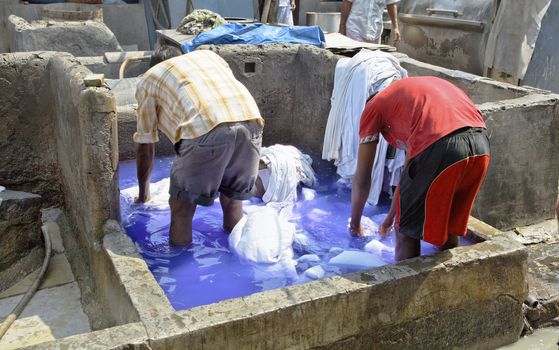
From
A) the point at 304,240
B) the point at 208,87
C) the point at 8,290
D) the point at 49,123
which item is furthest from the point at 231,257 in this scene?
the point at 49,123

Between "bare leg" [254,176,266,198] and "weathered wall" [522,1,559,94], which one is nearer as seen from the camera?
"bare leg" [254,176,266,198]

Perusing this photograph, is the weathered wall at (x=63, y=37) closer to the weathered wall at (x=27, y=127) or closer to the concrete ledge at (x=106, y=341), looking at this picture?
the weathered wall at (x=27, y=127)

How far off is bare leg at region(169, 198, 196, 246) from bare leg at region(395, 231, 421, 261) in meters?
1.33

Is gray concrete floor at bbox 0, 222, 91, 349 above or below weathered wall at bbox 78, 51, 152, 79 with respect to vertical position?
below

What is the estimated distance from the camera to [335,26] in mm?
11047

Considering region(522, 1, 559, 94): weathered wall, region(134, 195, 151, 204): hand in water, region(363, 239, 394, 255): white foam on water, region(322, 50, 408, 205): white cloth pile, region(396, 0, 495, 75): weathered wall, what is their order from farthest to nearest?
region(396, 0, 495, 75): weathered wall, region(522, 1, 559, 94): weathered wall, region(322, 50, 408, 205): white cloth pile, region(134, 195, 151, 204): hand in water, region(363, 239, 394, 255): white foam on water

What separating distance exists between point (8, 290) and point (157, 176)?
1.92 metres

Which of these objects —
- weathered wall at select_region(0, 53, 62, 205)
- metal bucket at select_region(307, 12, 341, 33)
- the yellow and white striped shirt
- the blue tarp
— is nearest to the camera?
the yellow and white striped shirt

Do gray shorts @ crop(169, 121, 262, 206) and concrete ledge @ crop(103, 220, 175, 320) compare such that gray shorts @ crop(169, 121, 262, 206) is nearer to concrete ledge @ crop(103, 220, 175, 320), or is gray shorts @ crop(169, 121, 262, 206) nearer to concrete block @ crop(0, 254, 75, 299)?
concrete ledge @ crop(103, 220, 175, 320)

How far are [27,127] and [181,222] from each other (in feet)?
5.16

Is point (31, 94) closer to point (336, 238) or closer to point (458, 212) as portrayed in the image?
point (336, 238)

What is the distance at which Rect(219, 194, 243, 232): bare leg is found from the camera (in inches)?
171

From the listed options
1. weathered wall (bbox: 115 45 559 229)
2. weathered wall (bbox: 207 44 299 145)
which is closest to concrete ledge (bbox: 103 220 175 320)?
weathered wall (bbox: 115 45 559 229)

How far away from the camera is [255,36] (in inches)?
262
